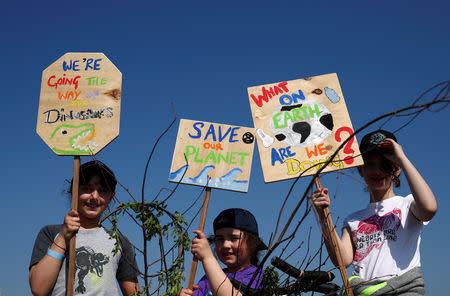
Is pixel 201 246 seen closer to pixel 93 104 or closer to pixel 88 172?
pixel 88 172

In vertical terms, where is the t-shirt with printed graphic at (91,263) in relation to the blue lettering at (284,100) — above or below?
below

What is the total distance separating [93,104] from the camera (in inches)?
126

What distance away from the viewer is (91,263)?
2879mm

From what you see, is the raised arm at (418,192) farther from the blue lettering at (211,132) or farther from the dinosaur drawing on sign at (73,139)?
the dinosaur drawing on sign at (73,139)

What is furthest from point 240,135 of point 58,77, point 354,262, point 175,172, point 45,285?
point 45,285

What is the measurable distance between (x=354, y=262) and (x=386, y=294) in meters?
0.32

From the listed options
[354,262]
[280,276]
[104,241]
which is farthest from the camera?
[104,241]

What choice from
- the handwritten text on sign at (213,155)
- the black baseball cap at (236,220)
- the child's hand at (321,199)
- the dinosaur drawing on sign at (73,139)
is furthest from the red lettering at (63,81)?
the child's hand at (321,199)

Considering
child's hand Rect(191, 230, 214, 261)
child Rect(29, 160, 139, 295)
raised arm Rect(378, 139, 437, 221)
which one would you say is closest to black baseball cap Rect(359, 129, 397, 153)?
raised arm Rect(378, 139, 437, 221)

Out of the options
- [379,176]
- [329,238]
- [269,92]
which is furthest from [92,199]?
[379,176]

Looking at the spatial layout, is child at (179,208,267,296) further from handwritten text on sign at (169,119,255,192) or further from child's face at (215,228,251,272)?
handwritten text on sign at (169,119,255,192)

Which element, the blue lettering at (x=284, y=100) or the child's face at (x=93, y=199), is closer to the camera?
the child's face at (x=93, y=199)

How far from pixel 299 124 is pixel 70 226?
171 cm

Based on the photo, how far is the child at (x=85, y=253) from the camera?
2748 mm
